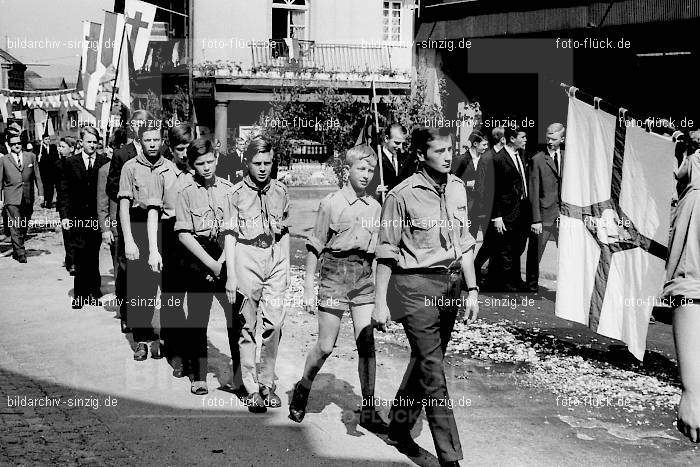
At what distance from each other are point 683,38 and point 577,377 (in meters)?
9.48

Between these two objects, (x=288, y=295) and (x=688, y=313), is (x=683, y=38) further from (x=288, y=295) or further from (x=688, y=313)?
(x=688, y=313)

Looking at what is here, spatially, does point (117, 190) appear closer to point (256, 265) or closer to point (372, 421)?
point (256, 265)

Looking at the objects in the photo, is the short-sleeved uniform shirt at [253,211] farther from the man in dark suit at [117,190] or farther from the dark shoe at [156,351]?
the man in dark suit at [117,190]

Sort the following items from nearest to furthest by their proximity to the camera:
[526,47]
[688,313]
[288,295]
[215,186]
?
[688,313]
[215,186]
[288,295]
[526,47]

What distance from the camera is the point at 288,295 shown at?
34.6 ft

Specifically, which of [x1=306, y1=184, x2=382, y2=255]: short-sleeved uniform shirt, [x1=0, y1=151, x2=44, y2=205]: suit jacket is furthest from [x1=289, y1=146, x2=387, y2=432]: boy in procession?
[x1=0, y1=151, x2=44, y2=205]: suit jacket

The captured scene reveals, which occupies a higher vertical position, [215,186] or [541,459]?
[215,186]

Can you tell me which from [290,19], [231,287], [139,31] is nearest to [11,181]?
[139,31]

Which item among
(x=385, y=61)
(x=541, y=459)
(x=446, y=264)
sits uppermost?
(x=385, y=61)

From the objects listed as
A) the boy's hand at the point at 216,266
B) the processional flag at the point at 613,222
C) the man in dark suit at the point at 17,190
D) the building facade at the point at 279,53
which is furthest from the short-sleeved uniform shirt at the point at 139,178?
the building facade at the point at 279,53

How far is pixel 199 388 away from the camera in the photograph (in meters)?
6.70

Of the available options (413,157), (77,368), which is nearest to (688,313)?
(77,368)

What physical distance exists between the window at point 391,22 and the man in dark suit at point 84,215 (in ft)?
81.7

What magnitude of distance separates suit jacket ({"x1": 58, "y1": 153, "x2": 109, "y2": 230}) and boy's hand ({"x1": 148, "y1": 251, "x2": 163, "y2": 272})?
11.1 ft
